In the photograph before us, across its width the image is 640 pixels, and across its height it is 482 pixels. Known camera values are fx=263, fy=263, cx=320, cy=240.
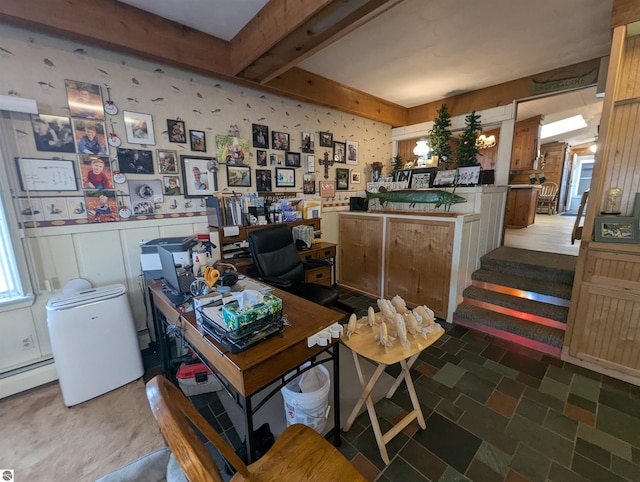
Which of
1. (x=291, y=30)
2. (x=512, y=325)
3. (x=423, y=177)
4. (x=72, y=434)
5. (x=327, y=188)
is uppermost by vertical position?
(x=291, y=30)

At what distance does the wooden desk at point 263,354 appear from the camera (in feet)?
3.42

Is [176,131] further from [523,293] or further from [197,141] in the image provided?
[523,293]

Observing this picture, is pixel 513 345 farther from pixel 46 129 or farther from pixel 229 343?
pixel 46 129

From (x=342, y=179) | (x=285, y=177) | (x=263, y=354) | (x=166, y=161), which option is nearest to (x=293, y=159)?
(x=285, y=177)

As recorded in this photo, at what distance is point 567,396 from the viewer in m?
1.81

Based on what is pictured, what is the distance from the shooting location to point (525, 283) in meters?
2.73

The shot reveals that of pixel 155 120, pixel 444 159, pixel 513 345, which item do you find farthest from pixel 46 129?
pixel 513 345

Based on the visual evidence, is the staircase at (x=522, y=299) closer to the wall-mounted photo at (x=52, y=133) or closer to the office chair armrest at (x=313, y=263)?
the office chair armrest at (x=313, y=263)

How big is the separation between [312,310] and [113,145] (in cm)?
206

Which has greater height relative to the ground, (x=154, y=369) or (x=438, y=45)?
(x=438, y=45)

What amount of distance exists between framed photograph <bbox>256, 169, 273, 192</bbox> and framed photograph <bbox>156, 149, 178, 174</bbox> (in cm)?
84

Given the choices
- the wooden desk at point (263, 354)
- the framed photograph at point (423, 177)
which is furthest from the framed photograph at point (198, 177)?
the framed photograph at point (423, 177)

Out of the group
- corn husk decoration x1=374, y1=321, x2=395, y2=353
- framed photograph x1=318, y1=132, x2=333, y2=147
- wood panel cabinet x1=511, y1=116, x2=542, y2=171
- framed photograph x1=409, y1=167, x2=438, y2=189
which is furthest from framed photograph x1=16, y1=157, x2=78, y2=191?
wood panel cabinet x1=511, y1=116, x2=542, y2=171

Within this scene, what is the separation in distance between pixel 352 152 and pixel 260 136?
1533mm
